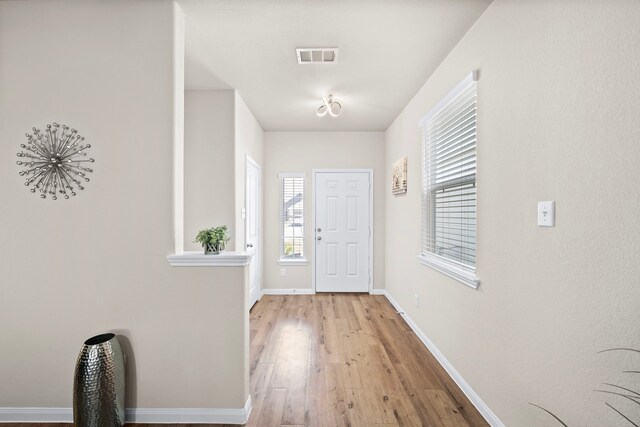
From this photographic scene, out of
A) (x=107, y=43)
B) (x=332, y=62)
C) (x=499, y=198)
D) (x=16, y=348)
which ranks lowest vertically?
(x=16, y=348)

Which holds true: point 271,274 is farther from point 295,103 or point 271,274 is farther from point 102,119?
point 102,119

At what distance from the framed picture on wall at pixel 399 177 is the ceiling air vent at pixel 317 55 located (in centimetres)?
161

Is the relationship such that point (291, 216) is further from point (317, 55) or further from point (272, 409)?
point (272, 409)

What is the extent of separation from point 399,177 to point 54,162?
332cm

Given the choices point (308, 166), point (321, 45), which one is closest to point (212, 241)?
point (321, 45)

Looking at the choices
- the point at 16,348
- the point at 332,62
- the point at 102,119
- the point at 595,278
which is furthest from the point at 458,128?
the point at 16,348


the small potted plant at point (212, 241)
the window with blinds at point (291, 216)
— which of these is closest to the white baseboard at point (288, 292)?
the window with blinds at point (291, 216)

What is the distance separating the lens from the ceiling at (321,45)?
2004mm

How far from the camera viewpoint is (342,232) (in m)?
4.92

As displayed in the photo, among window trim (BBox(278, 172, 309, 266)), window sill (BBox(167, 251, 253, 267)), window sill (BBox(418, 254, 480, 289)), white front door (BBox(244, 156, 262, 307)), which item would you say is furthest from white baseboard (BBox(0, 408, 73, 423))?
window trim (BBox(278, 172, 309, 266))

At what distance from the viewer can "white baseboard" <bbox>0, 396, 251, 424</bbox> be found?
1886 mm

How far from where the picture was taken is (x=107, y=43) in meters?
1.92

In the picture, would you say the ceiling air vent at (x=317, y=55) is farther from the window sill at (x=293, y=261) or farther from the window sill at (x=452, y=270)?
the window sill at (x=293, y=261)

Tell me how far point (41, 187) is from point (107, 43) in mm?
953
